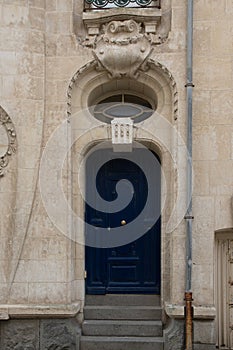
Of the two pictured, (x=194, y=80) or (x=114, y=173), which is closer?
(x=194, y=80)

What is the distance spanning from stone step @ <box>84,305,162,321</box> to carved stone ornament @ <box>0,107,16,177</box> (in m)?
2.54

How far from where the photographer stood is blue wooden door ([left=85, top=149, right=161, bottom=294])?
893cm

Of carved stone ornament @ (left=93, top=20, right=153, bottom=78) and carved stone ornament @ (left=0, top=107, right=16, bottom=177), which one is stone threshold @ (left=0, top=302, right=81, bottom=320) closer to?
carved stone ornament @ (left=0, top=107, right=16, bottom=177)

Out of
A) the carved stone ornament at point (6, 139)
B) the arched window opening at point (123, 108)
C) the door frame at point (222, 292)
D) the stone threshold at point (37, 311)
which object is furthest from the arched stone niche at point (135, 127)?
the carved stone ornament at point (6, 139)

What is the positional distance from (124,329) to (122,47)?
4.22 metres

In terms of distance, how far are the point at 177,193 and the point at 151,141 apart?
919 millimetres

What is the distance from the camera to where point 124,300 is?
8820 millimetres

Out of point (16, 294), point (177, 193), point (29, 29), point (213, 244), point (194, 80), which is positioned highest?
point (29, 29)

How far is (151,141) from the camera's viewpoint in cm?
852

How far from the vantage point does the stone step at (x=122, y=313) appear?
854 cm

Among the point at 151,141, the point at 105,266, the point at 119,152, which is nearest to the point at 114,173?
the point at 119,152

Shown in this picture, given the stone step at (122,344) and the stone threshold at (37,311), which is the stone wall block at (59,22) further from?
the stone step at (122,344)

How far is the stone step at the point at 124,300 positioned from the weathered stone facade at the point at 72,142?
38 cm

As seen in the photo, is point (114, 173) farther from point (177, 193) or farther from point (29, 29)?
A: point (29, 29)
